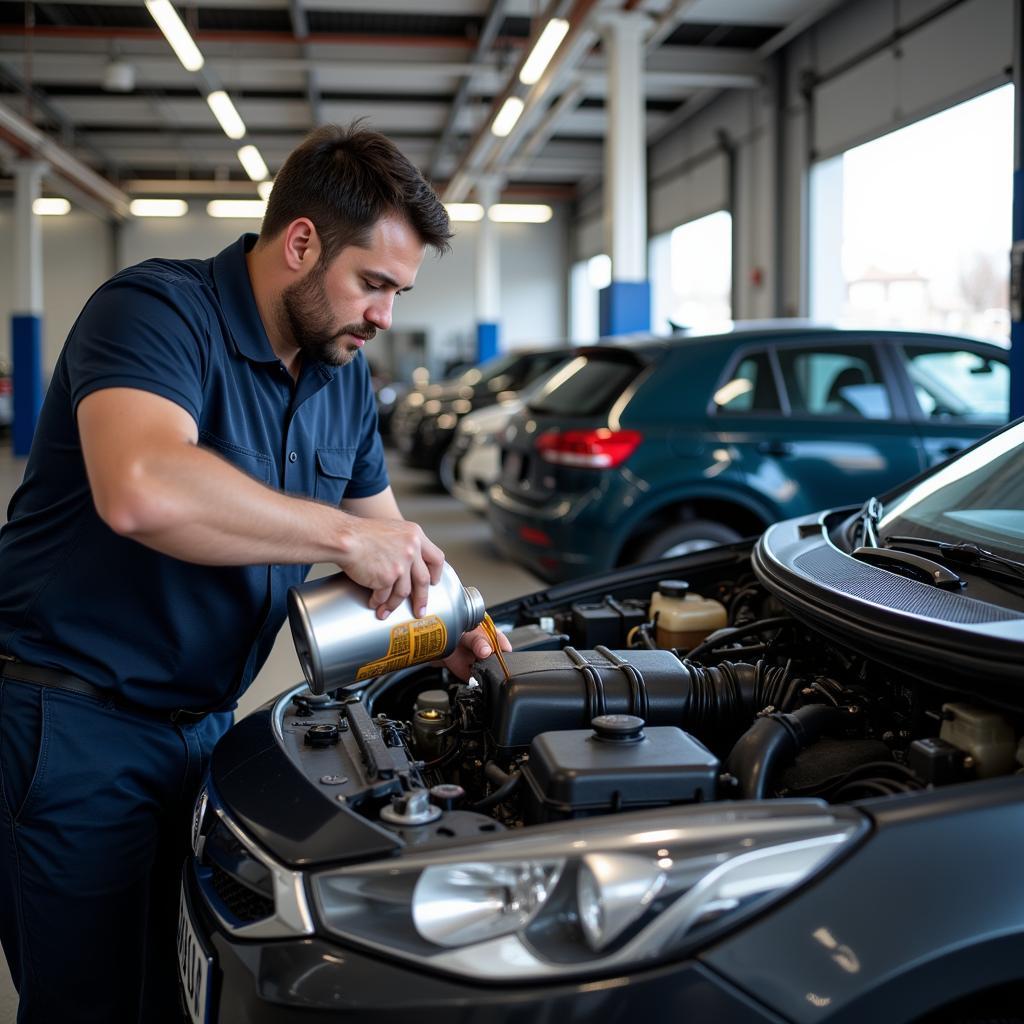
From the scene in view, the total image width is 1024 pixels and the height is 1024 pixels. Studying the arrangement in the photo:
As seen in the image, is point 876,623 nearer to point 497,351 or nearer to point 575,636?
point 575,636

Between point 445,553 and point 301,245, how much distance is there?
508 centimetres

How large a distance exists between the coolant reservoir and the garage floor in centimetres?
164

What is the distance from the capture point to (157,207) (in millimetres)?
22656

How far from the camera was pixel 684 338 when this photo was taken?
527 cm

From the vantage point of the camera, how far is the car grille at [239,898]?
1.41 m

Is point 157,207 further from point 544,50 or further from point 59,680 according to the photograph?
point 59,680

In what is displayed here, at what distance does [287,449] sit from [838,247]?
1155 cm

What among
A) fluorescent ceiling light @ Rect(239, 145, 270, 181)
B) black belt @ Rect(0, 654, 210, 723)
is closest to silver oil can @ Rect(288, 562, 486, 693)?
black belt @ Rect(0, 654, 210, 723)

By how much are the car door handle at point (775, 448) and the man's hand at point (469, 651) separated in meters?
3.15

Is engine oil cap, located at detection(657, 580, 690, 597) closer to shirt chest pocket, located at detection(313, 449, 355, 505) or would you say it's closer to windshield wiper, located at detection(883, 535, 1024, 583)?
windshield wiper, located at detection(883, 535, 1024, 583)

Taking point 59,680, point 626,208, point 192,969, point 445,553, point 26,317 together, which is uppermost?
point 626,208

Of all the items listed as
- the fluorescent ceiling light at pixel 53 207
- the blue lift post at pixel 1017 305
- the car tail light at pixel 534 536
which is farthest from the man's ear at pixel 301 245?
the fluorescent ceiling light at pixel 53 207

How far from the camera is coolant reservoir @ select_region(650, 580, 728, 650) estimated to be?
2.42m

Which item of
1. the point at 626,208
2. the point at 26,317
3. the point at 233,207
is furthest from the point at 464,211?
the point at 626,208
